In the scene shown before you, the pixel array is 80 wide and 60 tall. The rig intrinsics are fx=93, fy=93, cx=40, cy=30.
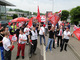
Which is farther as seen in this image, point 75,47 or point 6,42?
point 75,47

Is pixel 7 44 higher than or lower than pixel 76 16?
lower

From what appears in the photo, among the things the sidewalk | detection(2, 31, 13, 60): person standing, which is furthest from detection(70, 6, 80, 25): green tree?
detection(2, 31, 13, 60): person standing

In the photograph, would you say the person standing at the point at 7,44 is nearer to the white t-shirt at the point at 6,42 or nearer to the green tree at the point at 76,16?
the white t-shirt at the point at 6,42

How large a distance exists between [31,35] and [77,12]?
37.6 metres

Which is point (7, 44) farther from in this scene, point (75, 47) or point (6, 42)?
point (75, 47)

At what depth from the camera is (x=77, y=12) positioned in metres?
38.9

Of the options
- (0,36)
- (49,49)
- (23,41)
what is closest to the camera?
(0,36)

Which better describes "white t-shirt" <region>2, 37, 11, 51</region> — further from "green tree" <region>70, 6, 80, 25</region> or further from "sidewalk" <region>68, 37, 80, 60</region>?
"green tree" <region>70, 6, 80, 25</region>

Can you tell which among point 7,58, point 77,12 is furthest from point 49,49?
point 77,12

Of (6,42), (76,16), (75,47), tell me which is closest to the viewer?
(6,42)

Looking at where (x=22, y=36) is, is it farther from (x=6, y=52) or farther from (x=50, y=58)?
(x=50, y=58)

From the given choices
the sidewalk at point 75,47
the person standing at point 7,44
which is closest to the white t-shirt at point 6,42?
the person standing at point 7,44

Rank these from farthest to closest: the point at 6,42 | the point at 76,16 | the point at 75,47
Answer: the point at 76,16 → the point at 75,47 → the point at 6,42

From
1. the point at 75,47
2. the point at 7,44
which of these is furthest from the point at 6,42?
the point at 75,47
